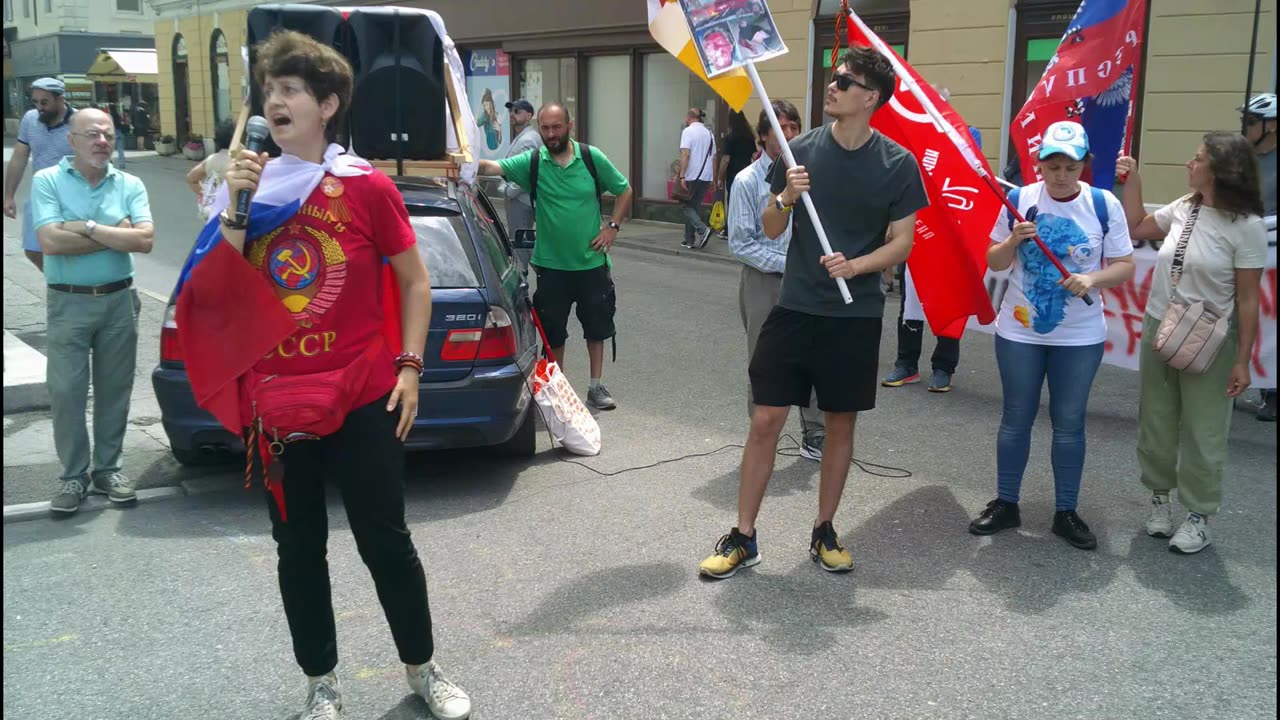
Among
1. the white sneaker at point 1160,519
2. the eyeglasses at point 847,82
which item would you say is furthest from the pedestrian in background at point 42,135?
the white sneaker at point 1160,519

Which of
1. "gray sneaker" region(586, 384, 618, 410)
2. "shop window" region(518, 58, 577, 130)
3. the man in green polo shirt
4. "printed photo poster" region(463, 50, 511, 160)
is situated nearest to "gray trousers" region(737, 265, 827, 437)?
the man in green polo shirt

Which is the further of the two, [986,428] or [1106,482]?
[986,428]

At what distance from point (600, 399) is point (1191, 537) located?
3.56 m

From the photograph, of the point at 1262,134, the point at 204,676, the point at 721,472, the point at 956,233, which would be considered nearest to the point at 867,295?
the point at 956,233

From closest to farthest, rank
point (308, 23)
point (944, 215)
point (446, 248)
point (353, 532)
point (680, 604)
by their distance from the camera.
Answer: point (353, 532)
point (680, 604)
point (944, 215)
point (446, 248)
point (308, 23)

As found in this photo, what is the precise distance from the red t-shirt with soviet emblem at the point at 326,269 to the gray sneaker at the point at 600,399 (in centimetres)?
407

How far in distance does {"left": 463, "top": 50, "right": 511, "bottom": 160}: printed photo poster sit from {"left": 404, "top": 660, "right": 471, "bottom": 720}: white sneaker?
1980 centimetres

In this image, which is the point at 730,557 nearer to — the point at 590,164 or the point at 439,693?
the point at 439,693

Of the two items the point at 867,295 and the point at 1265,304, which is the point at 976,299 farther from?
the point at 1265,304

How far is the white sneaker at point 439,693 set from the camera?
10.9ft

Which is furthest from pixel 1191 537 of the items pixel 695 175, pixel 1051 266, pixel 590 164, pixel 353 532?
pixel 695 175

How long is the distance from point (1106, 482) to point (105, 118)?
5003mm

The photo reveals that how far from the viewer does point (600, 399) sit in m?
7.20

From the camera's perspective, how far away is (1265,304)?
649cm
